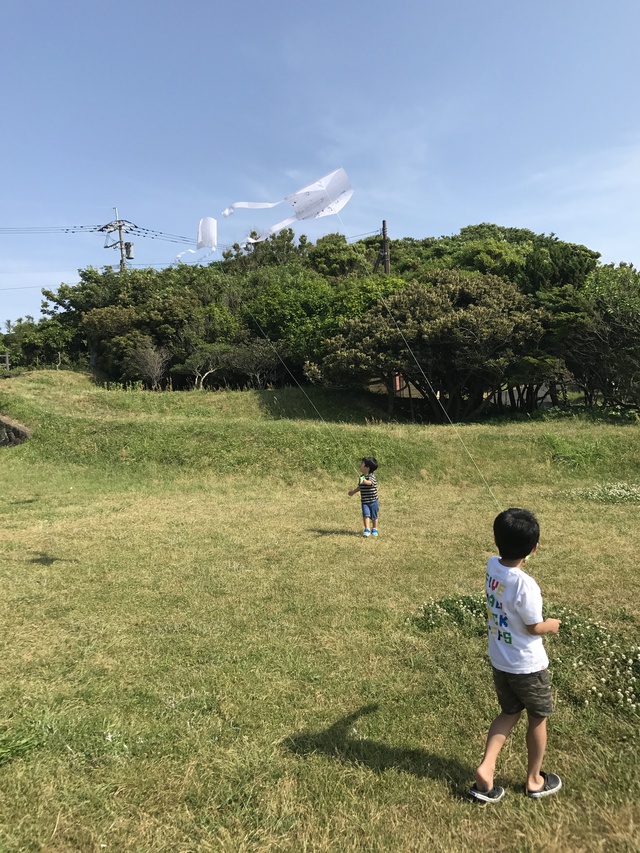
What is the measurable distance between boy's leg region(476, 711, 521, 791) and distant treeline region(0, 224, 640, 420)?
15120 millimetres

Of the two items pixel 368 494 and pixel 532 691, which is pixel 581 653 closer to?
pixel 532 691

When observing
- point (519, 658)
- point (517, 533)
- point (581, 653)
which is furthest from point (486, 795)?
point (581, 653)

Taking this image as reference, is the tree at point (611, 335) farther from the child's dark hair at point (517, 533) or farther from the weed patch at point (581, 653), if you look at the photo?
the child's dark hair at point (517, 533)

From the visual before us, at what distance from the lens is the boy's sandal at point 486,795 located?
255cm

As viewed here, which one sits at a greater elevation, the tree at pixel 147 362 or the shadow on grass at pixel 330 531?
the tree at pixel 147 362

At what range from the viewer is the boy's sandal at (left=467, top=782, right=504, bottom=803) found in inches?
100

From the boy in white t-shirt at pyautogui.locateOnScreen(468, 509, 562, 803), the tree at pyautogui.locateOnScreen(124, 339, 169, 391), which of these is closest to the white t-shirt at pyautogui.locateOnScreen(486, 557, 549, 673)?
the boy in white t-shirt at pyautogui.locateOnScreen(468, 509, 562, 803)

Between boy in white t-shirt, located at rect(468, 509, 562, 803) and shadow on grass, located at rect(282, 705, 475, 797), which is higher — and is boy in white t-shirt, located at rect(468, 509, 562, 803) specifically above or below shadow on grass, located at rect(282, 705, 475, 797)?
above

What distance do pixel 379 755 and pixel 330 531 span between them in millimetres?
5738

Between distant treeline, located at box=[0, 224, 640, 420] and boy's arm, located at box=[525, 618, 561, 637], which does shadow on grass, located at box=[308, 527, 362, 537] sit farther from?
distant treeline, located at box=[0, 224, 640, 420]

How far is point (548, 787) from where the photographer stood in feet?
8.59

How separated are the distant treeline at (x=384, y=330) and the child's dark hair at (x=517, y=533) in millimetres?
14840

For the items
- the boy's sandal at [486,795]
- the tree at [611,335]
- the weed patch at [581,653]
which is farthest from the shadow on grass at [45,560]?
the tree at [611,335]

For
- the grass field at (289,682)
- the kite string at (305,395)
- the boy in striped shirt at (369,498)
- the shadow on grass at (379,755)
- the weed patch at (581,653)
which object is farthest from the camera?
the kite string at (305,395)
